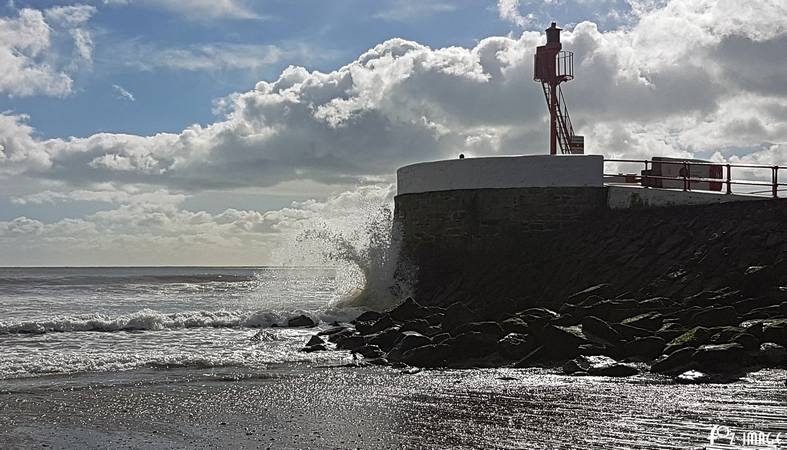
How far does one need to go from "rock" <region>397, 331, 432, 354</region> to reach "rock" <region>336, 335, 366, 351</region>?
3.83 feet

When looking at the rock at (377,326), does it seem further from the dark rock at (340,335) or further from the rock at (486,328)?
the rock at (486,328)

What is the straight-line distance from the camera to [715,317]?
10367 millimetres

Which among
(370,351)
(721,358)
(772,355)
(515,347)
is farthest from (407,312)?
(772,355)

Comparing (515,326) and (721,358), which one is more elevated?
(515,326)

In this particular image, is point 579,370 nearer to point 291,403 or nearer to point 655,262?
point 291,403

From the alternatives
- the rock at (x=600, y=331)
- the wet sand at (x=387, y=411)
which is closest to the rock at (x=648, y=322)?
the rock at (x=600, y=331)

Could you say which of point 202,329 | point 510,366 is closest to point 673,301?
point 510,366

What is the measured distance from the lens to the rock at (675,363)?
8.84 metres

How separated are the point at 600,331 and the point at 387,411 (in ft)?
12.1

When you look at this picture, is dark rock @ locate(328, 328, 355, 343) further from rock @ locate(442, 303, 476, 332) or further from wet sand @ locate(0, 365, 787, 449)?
wet sand @ locate(0, 365, 787, 449)

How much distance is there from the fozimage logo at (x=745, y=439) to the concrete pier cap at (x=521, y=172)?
10.8m

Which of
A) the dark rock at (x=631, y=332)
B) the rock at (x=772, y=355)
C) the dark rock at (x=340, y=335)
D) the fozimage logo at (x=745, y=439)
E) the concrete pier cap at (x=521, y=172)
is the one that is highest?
the concrete pier cap at (x=521, y=172)

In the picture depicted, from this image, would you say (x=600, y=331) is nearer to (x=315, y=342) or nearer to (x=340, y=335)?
(x=315, y=342)

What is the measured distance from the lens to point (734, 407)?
7.00 m
